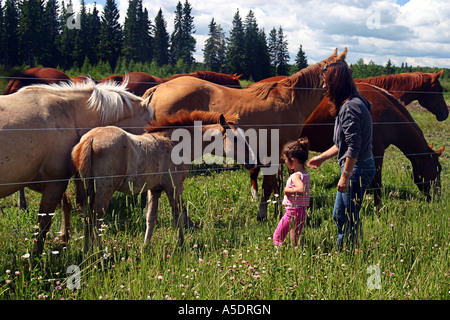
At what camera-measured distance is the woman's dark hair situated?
11.2ft

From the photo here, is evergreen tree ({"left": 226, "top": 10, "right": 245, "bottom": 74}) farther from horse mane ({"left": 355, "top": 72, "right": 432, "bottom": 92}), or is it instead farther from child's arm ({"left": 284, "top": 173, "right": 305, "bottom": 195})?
child's arm ({"left": 284, "top": 173, "right": 305, "bottom": 195})

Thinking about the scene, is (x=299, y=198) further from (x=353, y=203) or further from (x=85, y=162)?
(x=85, y=162)

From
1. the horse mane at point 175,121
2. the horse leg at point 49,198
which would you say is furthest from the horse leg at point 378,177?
the horse leg at point 49,198

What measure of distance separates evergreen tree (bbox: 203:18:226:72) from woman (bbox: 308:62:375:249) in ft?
214

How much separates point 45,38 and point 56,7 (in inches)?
613

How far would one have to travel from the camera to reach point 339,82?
11.2ft

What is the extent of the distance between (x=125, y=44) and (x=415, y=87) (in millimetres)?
65491

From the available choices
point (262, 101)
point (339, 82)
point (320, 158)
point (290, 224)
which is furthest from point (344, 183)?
point (262, 101)

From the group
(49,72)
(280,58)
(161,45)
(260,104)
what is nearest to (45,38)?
(161,45)

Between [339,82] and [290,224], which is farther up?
[339,82]

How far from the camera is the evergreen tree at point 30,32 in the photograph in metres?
55.2

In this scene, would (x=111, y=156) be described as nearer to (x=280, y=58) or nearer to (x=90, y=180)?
(x=90, y=180)

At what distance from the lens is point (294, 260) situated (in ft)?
10.7
